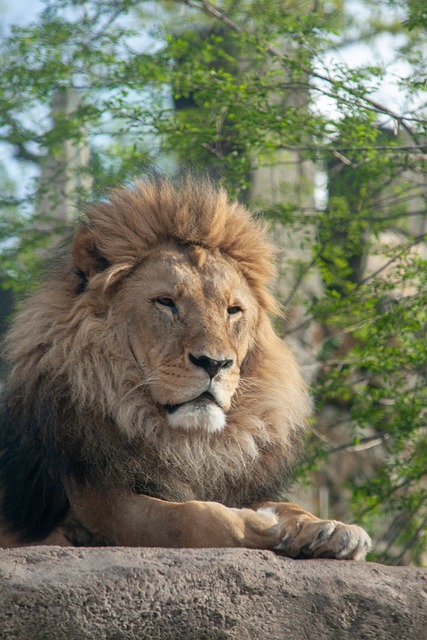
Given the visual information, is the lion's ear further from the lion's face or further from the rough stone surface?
the rough stone surface

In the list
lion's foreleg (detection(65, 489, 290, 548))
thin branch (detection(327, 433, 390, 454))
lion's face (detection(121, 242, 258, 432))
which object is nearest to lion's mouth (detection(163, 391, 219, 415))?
lion's face (detection(121, 242, 258, 432))

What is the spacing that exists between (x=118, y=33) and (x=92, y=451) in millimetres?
3685

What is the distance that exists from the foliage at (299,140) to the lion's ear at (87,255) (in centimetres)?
142

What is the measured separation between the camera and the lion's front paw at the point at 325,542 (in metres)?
2.83

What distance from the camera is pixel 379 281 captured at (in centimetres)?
541

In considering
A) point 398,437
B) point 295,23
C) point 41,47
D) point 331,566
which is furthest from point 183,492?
point 41,47

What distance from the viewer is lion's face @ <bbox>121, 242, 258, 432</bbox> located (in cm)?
319

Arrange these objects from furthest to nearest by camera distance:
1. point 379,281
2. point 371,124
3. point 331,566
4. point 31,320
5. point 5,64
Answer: point 5,64 < point 379,281 < point 371,124 < point 31,320 < point 331,566

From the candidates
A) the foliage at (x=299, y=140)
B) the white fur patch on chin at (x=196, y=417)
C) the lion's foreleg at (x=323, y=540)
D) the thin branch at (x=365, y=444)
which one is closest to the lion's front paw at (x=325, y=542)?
the lion's foreleg at (x=323, y=540)

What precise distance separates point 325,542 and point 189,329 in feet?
2.68

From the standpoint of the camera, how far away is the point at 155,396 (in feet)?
10.7

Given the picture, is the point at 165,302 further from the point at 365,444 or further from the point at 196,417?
the point at 365,444

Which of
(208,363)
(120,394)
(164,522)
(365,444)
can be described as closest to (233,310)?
(208,363)

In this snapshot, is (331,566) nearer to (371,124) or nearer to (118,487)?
(118,487)
